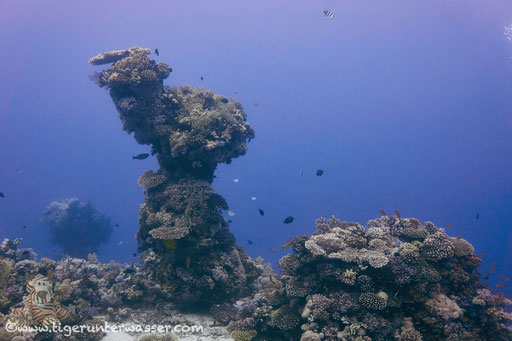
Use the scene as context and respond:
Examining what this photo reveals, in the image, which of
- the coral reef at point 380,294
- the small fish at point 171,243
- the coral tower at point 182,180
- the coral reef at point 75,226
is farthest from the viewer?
the coral reef at point 75,226

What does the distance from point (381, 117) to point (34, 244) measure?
123 meters

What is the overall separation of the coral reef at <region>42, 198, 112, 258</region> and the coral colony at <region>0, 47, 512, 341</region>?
14777mm

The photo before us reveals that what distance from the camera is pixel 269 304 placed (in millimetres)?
8539

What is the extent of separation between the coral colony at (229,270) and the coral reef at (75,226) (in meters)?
14.8

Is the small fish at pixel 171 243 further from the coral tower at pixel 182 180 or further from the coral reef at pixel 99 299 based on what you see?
the coral reef at pixel 99 299

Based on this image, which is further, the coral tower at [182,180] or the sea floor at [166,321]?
the coral tower at [182,180]

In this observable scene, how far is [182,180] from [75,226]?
872 inches

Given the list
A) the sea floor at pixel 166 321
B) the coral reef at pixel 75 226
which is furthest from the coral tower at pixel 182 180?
the coral reef at pixel 75 226

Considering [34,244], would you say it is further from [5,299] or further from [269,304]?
[269,304]

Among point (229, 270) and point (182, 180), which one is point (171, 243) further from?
point (182, 180)

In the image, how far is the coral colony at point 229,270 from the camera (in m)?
7.00

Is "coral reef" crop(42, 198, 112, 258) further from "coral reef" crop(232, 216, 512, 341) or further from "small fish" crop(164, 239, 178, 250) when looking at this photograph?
"coral reef" crop(232, 216, 512, 341)

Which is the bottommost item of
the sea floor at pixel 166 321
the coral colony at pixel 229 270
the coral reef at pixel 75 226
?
the sea floor at pixel 166 321

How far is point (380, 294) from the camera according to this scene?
23.0 feet
